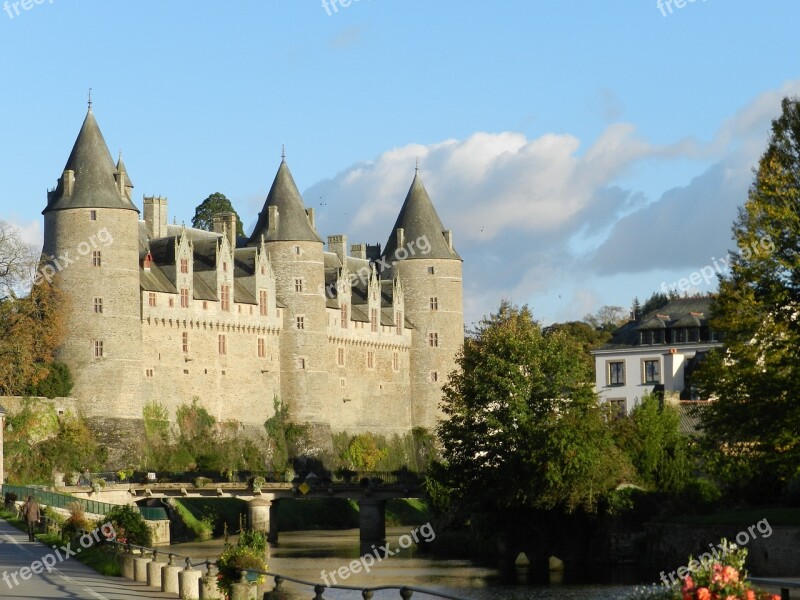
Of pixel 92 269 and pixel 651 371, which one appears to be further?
pixel 92 269

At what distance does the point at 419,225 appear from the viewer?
81.2m

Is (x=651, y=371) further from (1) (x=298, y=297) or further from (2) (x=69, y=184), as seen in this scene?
(2) (x=69, y=184)

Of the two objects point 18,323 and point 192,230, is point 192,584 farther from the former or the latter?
point 192,230

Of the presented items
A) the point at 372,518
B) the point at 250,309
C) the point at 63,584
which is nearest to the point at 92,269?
the point at 250,309

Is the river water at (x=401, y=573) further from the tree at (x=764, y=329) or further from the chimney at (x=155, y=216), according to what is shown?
the chimney at (x=155, y=216)

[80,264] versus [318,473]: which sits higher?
[80,264]

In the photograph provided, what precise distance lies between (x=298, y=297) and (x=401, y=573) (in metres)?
34.6

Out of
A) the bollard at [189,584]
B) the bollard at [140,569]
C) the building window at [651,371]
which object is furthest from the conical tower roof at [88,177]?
the bollard at [189,584]

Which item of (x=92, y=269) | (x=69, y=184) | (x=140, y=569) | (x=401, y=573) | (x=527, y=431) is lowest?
(x=401, y=573)

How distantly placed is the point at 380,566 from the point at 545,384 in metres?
6.54

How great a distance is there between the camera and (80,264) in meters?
62.2

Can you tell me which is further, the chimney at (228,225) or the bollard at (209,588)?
the chimney at (228,225)

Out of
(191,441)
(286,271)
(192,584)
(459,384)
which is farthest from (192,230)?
(192,584)

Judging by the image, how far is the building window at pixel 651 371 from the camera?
61.7 metres
